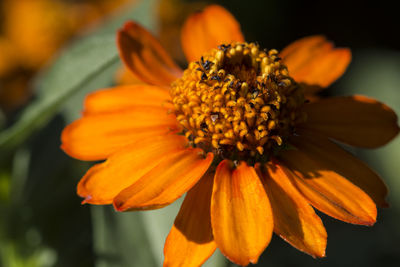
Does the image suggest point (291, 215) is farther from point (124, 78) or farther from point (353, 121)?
point (124, 78)

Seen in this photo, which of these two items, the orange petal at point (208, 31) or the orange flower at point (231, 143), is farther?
the orange petal at point (208, 31)

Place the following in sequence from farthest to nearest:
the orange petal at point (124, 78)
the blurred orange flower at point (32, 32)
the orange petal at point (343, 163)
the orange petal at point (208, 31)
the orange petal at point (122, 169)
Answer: the blurred orange flower at point (32, 32) < the orange petal at point (124, 78) < the orange petal at point (208, 31) < the orange petal at point (343, 163) < the orange petal at point (122, 169)

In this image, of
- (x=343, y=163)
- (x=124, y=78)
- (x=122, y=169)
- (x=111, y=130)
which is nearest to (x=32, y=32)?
(x=124, y=78)

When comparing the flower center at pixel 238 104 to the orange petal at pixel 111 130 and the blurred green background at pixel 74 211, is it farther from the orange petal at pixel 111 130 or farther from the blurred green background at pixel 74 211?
the blurred green background at pixel 74 211

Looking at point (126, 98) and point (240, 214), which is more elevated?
point (126, 98)

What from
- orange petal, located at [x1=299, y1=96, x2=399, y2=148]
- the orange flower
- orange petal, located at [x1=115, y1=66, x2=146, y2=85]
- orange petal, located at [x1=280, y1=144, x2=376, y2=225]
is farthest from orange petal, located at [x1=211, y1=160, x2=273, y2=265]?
orange petal, located at [x1=115, y1=66, x2=146, y2=85]

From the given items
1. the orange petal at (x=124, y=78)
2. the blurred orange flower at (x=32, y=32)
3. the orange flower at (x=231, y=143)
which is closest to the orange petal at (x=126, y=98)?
the orange flower at (x=231, y=143)
